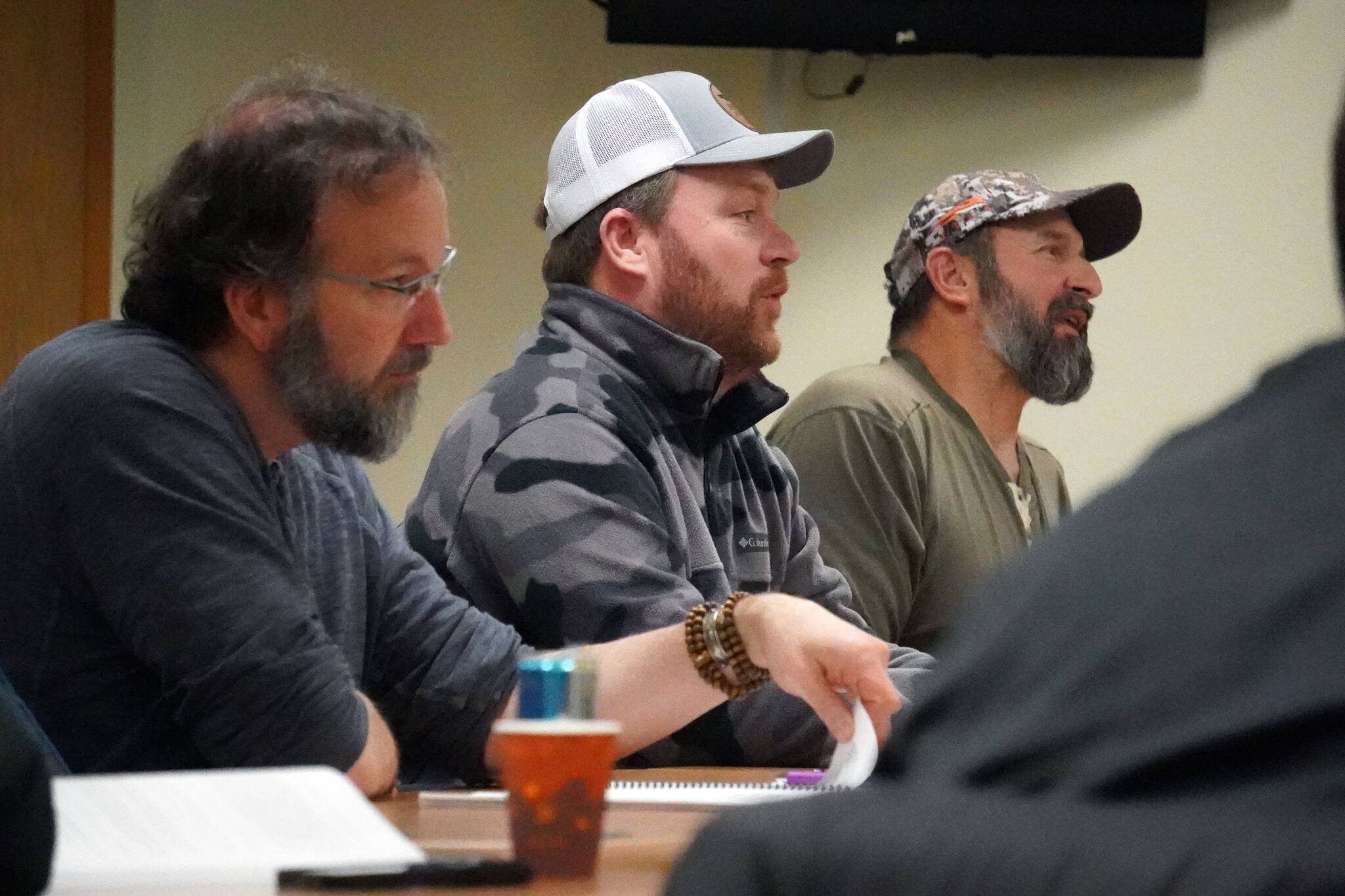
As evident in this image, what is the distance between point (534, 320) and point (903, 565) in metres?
1.60

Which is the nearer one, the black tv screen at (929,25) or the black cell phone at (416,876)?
the black cell phone at (416,876)

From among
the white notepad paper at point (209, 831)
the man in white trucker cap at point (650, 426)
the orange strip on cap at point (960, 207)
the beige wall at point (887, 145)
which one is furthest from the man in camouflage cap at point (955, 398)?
the white notepad paper at point (209, 831)

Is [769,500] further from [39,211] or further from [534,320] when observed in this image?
[39,211]

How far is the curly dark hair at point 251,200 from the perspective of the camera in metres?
1.65

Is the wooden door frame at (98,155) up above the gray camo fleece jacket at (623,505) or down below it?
above

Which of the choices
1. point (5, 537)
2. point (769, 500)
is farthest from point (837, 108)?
point (5, 537)

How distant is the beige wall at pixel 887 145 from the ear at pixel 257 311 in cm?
→ 224

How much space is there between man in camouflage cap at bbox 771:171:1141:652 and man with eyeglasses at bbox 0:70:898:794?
101cm

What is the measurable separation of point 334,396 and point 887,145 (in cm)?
258

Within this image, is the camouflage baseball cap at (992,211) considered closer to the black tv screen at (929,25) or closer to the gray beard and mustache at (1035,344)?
the gray beard and mustache at (1035,344)

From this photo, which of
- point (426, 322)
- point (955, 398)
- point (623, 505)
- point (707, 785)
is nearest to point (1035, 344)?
point (955, 398)

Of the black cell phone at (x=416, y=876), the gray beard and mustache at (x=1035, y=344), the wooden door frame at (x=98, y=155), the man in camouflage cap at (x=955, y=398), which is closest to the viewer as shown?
the black cell phone at (x=416, y=876)

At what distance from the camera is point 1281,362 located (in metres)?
0.46

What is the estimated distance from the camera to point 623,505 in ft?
6.20
